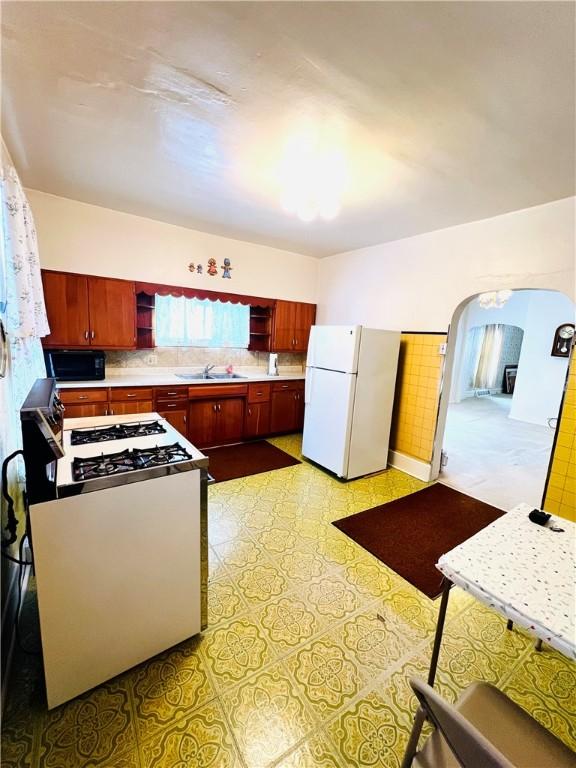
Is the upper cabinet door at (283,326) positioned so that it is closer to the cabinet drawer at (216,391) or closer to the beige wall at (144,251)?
the beige wall at (144,251)

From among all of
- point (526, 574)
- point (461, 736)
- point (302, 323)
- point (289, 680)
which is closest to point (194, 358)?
point (302, 323)

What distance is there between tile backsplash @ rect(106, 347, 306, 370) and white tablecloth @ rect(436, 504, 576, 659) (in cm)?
378

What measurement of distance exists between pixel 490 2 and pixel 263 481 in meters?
3.32

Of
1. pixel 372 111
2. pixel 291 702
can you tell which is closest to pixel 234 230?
pixel 372 111

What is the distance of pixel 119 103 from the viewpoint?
65.7 inches

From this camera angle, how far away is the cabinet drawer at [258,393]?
13.8ft

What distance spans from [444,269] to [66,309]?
12.7 ft

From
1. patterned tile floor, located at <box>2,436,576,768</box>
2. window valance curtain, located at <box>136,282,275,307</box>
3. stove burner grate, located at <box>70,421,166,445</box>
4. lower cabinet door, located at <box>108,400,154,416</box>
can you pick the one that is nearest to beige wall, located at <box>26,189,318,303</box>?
window valance curtain, located at <box>136,282,275,307</box>

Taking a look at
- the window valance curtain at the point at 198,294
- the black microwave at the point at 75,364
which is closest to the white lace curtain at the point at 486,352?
the window valance curtain at the point at 198,294

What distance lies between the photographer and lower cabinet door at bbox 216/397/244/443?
4.03m

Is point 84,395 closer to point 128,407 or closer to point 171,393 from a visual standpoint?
point 128,407

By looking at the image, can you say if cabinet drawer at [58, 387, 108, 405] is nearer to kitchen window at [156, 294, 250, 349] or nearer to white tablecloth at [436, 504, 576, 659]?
kitchen window at [156, 294, 250, 349]

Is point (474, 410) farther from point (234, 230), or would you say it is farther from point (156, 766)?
point (156, 766)

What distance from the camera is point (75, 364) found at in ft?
10.8
